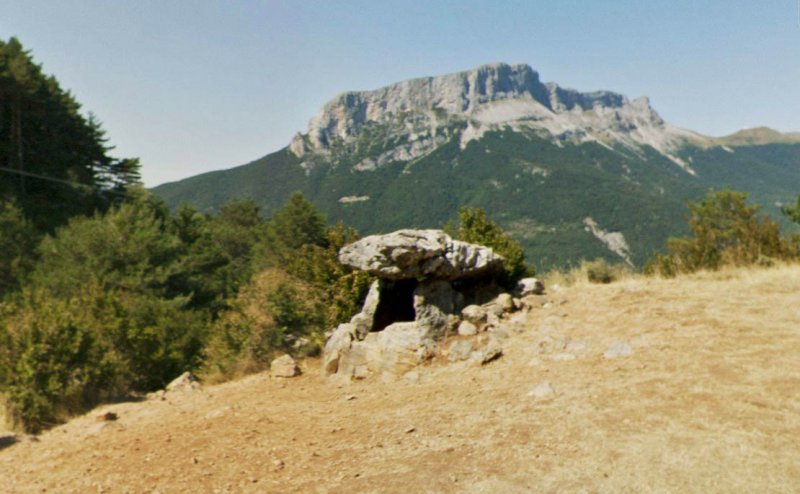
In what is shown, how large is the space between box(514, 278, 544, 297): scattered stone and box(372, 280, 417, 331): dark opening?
2567 mm

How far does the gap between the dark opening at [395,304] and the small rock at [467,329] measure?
4.72 feet

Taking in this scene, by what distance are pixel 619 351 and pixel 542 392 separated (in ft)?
6.75

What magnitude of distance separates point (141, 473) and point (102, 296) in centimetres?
750

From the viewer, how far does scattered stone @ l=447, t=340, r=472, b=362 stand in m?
9.09

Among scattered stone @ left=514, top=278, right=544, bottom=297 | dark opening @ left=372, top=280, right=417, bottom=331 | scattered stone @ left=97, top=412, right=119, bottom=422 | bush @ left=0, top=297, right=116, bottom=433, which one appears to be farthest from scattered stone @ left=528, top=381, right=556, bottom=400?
bush @ left=0, top=297, right=116, bottom=433

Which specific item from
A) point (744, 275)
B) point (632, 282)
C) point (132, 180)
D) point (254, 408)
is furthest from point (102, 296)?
point (132, 180)

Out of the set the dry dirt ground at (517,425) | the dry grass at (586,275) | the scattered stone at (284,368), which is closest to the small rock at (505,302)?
the dry dirt ground at (517,425)

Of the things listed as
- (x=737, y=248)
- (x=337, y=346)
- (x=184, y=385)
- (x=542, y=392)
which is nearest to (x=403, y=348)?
(x=337, y=346)

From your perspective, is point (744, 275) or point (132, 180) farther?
point (132, 180)

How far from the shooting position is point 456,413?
654 centimetres

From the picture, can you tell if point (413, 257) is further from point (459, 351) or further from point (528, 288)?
point (528, 288)

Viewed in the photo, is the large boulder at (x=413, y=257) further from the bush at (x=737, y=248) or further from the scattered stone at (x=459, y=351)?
the bush at (x=737, y=248)

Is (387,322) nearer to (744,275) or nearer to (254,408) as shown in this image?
(254,408)

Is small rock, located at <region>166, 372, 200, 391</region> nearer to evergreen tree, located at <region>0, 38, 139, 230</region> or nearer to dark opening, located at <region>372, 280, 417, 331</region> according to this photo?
dark opening, located at <region>372, 280, 417, 331</region>
